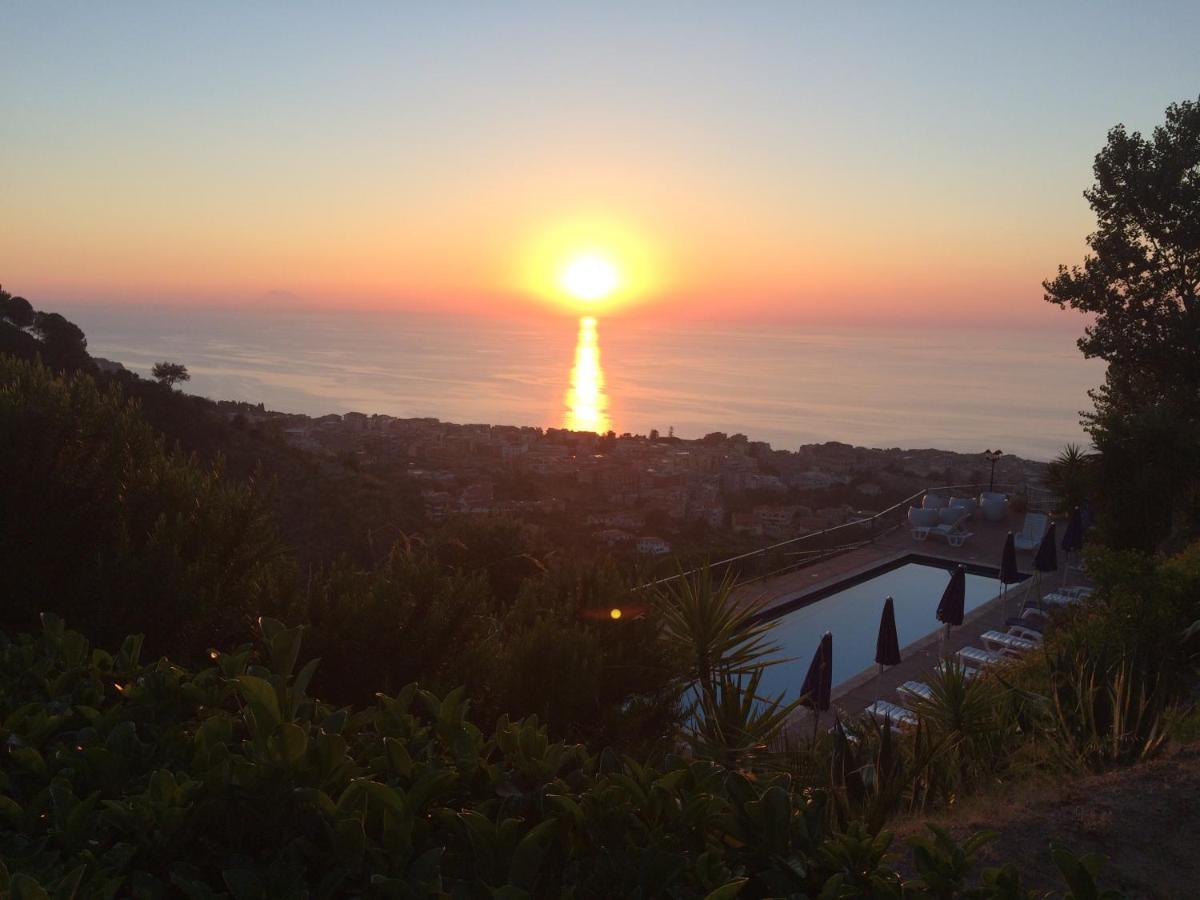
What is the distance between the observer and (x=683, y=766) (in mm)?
1828

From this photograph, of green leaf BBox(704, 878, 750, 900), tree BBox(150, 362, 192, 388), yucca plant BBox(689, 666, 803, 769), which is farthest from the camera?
tree BBox(150, 362, 192, 388)

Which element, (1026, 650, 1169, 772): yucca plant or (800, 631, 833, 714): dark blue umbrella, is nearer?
(1026, 650, 1169, 772): yucca plant

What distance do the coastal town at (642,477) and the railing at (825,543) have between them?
1549 millimetres

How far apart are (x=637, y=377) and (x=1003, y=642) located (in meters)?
85.6

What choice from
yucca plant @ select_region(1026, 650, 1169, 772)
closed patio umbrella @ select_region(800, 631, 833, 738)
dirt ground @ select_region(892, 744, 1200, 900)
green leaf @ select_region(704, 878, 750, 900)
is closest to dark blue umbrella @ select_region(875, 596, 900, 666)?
closed patio umbrella @ select_region(800, 631, 833, 738)

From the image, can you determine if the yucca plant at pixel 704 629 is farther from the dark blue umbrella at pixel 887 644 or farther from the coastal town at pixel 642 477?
the coastal town at pixel 642 477

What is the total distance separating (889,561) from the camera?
13242mm

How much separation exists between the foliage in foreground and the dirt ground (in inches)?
54.9

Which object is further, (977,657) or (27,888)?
(977,657)

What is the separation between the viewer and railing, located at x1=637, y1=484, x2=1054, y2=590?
36.3 ft

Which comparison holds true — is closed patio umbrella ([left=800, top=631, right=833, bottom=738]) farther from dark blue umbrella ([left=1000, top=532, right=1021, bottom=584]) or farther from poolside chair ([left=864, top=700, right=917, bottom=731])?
dark blue umbrella ([left=1000, top=532, right=1021, bottom=584])

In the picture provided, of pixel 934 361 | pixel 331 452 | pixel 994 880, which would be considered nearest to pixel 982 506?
pixel 994 880

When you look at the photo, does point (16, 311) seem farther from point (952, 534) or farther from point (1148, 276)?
point (1148, 276)

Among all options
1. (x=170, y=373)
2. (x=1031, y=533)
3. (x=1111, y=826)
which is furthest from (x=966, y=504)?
(x=170, y=373)
